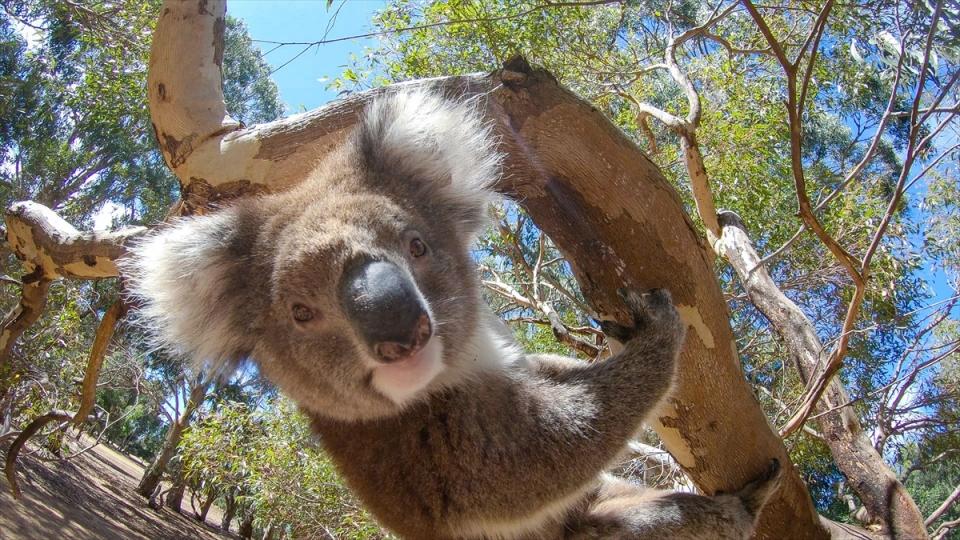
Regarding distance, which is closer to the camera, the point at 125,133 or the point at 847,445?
the point at 847,445

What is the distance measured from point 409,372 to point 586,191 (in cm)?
74

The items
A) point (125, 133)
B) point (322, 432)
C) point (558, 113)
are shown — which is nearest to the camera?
point (558, 113)

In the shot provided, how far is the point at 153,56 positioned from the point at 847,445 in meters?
3.12

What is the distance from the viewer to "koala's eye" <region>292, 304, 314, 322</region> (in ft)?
5.87

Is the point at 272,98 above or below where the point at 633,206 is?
above

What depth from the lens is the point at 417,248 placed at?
192 cm

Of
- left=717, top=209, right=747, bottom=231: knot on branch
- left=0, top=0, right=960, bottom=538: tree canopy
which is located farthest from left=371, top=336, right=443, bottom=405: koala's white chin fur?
left=717, top=209, right=747, bottom=231: knot on branch

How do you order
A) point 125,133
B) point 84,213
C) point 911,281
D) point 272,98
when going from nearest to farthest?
1. point 911,281
2. point 125,133
3. point 84,213
4. point 272,98

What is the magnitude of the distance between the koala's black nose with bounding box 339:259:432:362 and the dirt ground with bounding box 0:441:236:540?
23.0 ft

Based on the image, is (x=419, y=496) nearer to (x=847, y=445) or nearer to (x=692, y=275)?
(x=692, y=275)

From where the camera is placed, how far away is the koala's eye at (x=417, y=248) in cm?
191

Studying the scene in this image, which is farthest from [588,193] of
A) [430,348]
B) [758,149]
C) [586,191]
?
[758,149]

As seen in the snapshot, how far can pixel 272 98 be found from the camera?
2088cm

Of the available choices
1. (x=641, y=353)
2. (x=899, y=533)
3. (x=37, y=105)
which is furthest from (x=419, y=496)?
(x=37, y=105)
